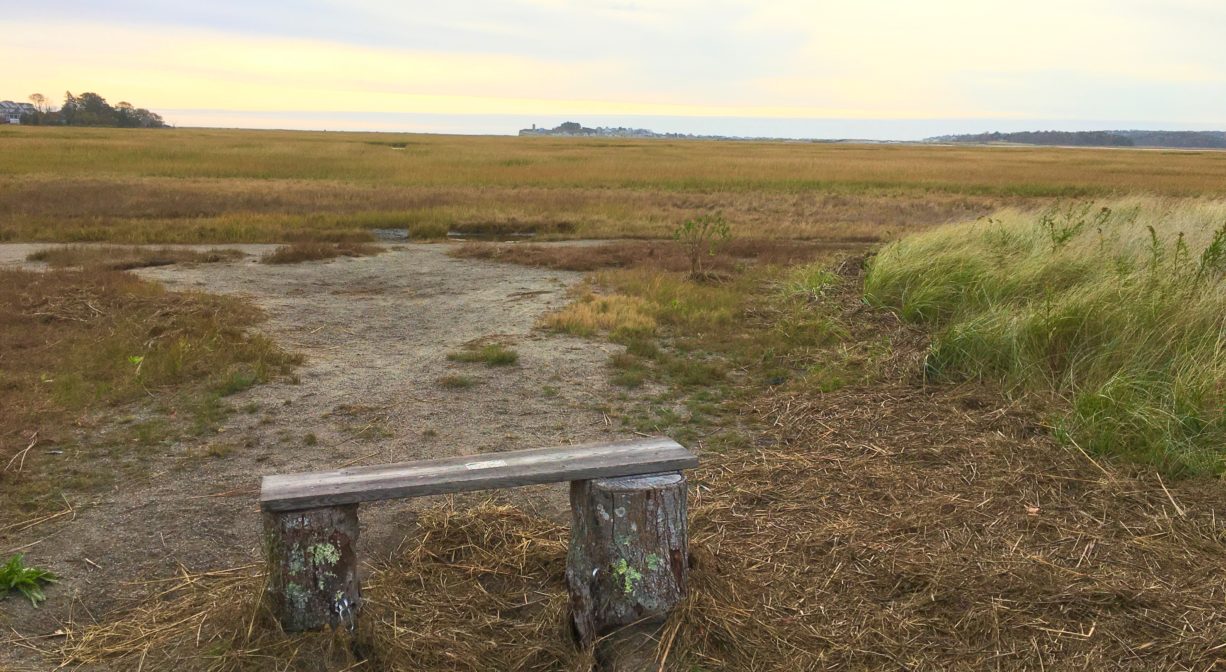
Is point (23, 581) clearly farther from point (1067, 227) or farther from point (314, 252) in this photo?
point (314, 252)

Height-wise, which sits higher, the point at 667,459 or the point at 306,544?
the point at 667,459

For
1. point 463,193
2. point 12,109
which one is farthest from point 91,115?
point 463,193

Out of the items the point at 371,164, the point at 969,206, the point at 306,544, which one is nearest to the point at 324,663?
the point at 306,544

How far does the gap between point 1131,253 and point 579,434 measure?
6.08 m

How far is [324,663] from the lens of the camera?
2.93 m

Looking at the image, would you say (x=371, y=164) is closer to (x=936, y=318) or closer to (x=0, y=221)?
(x=0, y=221)

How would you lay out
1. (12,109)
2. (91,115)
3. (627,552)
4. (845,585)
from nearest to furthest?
(627,552), (845,585), (91,115), (12,109)

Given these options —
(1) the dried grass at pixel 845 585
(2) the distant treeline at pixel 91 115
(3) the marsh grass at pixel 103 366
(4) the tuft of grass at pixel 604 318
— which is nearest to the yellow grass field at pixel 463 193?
(3) the marsh grass at pixel 103 366

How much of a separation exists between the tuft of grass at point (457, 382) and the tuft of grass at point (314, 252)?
26.7 ft

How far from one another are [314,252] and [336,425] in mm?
9410

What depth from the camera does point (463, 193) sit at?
1065 inches

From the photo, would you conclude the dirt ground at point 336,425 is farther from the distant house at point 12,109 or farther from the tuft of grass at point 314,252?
the distant house at point 12,109

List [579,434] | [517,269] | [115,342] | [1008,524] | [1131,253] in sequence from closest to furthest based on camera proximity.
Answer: [1008,524] → [579,434] → [115,342] → [1131,253] → [517,269]

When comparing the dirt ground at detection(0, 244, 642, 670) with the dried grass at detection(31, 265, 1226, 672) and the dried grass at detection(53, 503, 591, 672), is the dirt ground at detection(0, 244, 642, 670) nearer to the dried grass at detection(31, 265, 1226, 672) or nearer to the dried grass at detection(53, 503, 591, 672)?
the dried grass at detection(53, 503, 591, 672)
